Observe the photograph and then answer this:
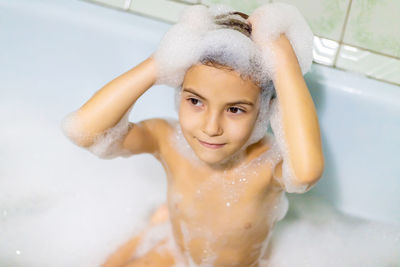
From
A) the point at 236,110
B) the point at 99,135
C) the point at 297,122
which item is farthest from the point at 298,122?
the point at 99,135

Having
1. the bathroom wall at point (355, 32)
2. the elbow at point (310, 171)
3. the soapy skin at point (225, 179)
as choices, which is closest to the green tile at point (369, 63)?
the bathroom wall at point (355, 32)

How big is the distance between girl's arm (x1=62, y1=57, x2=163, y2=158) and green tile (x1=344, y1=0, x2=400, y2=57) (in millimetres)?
570

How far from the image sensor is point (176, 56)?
928 millimetres

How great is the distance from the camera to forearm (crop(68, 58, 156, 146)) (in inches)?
36.5

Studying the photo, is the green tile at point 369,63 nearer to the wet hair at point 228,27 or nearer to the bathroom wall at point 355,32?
the bathroom wall at point 355,32

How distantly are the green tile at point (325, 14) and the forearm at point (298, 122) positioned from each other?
1.28 feet

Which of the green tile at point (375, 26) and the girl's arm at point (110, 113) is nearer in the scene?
the girl's arm at point (110, 113)

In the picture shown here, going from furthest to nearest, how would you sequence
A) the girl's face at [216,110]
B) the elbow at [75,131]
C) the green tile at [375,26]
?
the green tile at [375,26]
the elbow at [75,131]
the girl's face at [216,110]

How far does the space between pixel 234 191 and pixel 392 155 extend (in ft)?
1.68

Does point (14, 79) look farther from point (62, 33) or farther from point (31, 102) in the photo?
point (62, 33)

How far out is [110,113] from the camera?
0.93m

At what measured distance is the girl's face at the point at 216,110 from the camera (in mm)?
845

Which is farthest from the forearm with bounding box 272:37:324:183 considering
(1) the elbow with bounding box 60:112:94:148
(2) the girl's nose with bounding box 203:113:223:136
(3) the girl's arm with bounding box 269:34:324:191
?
(1) the elbow with bounding box 60:112:94:148

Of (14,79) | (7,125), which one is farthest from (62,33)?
(7,125)
